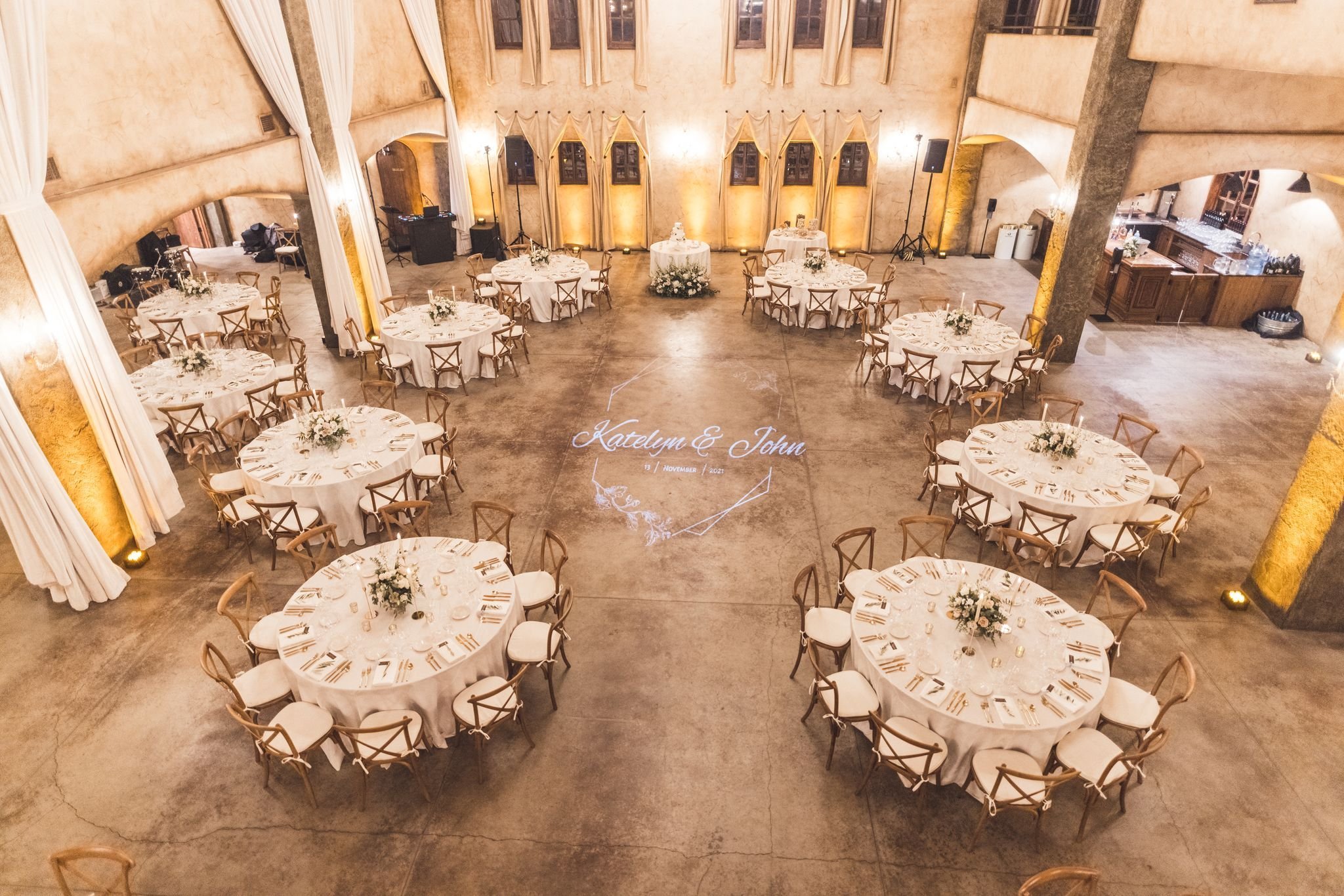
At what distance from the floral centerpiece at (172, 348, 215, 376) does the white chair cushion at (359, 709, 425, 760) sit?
576cm

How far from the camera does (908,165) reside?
15.3 m

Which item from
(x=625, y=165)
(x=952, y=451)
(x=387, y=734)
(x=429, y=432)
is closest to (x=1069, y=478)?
(x=952, y=451)

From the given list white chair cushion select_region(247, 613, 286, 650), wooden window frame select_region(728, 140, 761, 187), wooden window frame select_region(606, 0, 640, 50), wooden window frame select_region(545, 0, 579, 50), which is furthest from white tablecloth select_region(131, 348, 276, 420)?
wooden window frame select_region(728, 140, 761, 187)

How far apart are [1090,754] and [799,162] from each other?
13607 millimetres

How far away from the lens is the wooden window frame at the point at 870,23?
14062 millimetres

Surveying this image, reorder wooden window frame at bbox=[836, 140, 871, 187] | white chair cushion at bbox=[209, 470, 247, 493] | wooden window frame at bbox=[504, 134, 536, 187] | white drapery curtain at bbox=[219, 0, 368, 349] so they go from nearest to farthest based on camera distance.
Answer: white chair cushion at bbox=[209, 470, 247, 493], white drapery curtain at bbox=[219, 0, 368, 349], wooden window frame at bbox=[836, 140, 871, 187], wooden window frame at bbox=[504, 134, 536, 187]

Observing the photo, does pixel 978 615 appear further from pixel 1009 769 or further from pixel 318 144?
pixel 318 144

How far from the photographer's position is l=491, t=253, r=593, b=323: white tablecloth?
39.1ft

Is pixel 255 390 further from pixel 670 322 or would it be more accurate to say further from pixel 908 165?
pixel 908 165

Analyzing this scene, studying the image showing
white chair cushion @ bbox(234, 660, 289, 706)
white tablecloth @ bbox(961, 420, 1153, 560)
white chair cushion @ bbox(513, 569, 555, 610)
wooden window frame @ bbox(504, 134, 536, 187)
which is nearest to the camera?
white chair cushion @ bbox(234, 660, 289, 706)

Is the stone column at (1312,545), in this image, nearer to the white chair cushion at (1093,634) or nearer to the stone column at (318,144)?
the white chair cushion at (1093,634)

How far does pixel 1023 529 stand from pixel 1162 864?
9.03ft

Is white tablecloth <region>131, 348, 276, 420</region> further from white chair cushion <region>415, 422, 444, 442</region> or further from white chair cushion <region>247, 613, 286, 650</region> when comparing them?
white chair cushion <region>247, 613, 286, 650</region>

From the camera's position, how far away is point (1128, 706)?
4.63 metres
